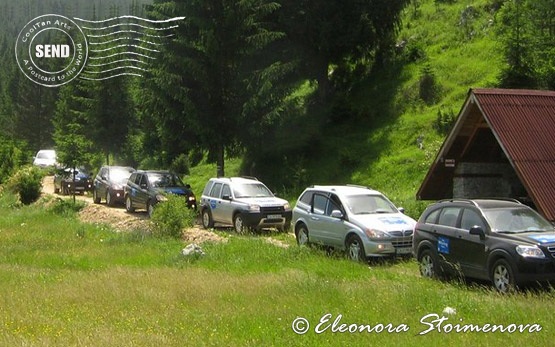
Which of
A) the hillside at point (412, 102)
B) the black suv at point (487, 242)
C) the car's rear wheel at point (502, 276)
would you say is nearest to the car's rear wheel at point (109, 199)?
the hillside at point (412, 102)

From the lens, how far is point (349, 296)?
34.0 ft

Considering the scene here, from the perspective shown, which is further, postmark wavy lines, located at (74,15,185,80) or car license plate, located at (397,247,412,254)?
postmark wavy lines, located at (74,15,185,80)

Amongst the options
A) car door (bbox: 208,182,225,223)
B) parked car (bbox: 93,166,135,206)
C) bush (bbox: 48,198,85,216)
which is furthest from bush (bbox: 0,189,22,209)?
car door (bbox: 208,182,225,223)

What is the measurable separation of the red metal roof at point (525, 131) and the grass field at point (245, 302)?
3.70 m

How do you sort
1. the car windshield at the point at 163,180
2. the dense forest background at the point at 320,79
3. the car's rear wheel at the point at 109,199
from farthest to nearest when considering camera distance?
the car's rear wheel at the point at 109,199 → the dense forest background at the point at 320,79 → the car windshield at the point at 163,180

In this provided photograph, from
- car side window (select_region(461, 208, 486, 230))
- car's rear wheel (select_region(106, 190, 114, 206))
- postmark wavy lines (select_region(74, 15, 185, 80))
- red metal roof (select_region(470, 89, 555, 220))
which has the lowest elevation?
car's rear wheel (select_region(106, 190, 114, 206))

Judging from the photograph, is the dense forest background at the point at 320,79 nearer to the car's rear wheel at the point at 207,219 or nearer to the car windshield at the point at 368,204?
the car's rear wheel at the point at 207,219

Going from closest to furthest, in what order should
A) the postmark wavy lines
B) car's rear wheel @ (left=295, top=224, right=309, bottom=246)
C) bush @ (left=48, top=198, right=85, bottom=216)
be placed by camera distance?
car's rear wheel @ (left=295, top=224, right=309, bottom=246), the postmark wavy lines, bush @ (left=48, top=198, right=85, bottom=216)

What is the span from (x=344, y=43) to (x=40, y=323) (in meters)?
26.5

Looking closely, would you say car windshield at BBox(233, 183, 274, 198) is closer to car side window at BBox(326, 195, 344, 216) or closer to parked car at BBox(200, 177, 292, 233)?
parked car at BBox(200, 177, 292, 233)

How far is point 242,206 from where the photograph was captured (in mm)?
20547

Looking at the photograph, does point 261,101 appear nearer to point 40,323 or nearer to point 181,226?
point 181,226

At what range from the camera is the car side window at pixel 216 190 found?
73.1 ft

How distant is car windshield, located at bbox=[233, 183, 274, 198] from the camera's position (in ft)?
70.4
